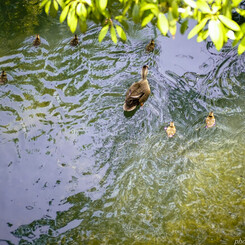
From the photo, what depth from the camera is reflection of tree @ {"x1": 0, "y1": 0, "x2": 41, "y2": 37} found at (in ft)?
24.6

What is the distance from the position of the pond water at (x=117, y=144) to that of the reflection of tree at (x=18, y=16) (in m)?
0.15

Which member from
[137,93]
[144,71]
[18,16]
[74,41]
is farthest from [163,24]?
[18,16]

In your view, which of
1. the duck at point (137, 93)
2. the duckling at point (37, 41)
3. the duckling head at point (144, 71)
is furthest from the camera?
the duckling at point (37, 41)

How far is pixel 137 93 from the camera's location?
Result: 6.08 m

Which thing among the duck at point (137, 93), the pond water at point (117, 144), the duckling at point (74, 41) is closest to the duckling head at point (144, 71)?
the duck at point (137, 93)

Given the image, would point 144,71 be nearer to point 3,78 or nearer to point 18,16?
point 3,78

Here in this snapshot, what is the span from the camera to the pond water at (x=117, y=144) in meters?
4.73

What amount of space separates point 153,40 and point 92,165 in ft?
10.9

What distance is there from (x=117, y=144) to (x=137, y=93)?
3.61ft

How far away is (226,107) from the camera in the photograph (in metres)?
6.29

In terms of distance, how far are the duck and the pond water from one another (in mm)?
Answer: 185

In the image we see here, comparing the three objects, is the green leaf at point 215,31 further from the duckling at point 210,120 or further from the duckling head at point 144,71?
the duckling head at point 144,71

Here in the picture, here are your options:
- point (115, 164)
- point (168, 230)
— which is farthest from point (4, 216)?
point (168, 230)

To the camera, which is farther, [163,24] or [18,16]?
[18,16]
